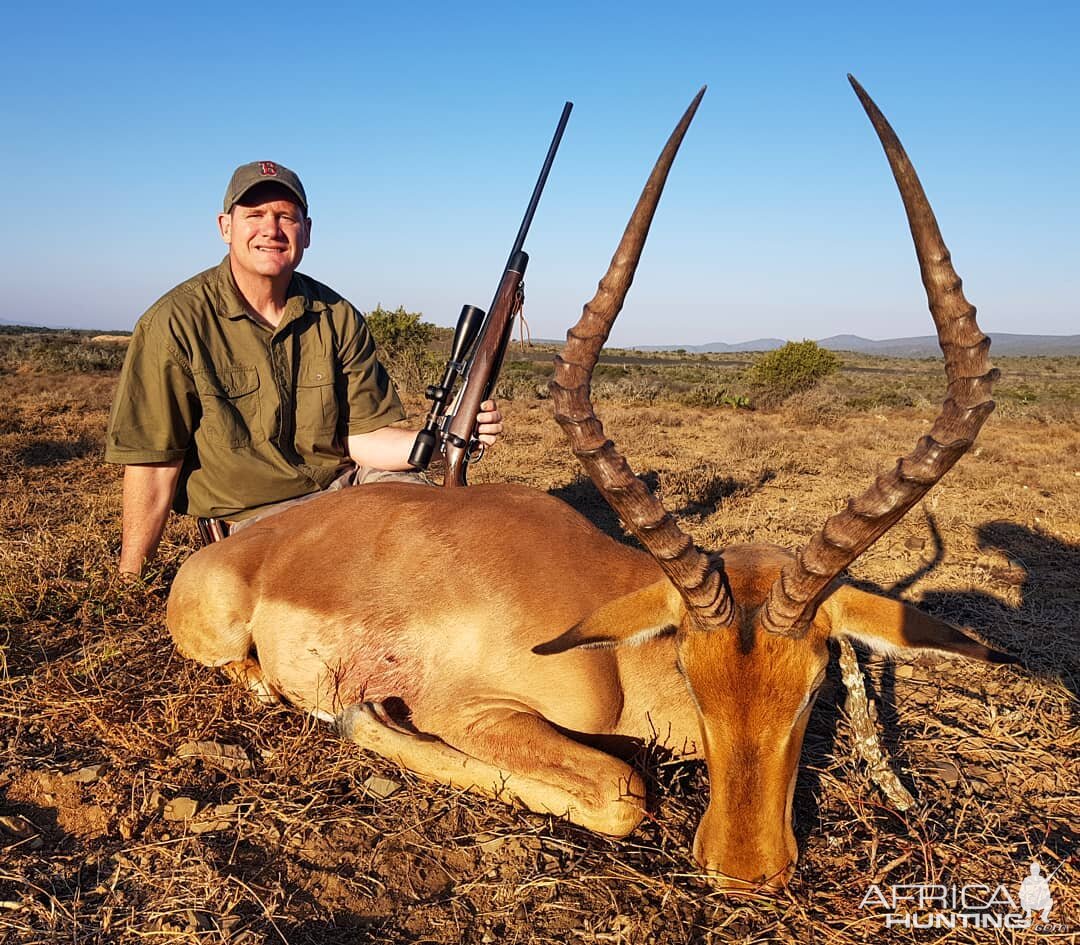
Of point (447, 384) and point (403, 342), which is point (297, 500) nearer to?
point (447, 384)

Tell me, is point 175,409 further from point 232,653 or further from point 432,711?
point 432,711

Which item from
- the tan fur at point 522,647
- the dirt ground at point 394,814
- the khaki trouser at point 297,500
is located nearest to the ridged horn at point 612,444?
the tan fur at point 522,647

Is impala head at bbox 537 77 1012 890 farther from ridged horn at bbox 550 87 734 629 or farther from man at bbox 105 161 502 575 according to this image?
man at bbox 105 161 502 575

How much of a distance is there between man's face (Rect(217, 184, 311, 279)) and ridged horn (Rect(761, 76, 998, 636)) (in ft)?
13.9

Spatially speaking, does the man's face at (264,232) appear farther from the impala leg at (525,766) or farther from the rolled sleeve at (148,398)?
the impala leg at (525,766)

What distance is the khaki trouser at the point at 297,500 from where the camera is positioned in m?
5.60

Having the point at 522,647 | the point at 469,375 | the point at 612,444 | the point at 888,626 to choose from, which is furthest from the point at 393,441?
the point at 888,626

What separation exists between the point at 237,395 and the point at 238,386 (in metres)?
0.07

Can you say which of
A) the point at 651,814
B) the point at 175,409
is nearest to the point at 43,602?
the point at 175,409

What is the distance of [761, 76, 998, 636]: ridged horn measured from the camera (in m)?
2.14

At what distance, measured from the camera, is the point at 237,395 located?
5523 millimetres

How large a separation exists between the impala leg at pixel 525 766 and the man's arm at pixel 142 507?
8.38 ft

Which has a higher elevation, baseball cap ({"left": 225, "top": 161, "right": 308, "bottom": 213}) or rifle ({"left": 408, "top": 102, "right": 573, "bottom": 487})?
baseball cap ({"left": 225, "top": 161, "right": 308, "bottom": 213})

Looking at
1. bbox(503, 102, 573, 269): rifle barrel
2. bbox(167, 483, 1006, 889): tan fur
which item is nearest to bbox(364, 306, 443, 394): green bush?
bbox(503, 102, 573, 269): rifle barrel
